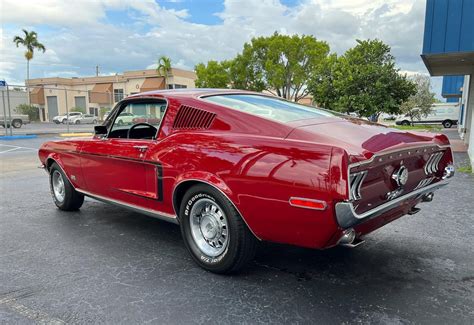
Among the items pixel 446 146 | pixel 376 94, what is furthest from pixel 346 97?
pixel 446 146

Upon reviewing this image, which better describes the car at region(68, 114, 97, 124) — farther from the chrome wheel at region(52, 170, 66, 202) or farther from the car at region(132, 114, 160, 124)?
the car at region(132, 114, 160, 124)

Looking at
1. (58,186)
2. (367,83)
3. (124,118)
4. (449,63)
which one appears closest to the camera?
(124,118)

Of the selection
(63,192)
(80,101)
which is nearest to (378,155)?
(63,192)

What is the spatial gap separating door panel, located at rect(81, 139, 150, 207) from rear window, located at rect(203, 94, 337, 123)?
0.93 m

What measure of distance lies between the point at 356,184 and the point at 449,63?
12.6 metres

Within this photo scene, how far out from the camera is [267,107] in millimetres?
3828

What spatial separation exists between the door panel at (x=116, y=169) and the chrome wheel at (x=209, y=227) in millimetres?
677

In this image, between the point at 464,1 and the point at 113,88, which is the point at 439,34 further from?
the point at 113,88

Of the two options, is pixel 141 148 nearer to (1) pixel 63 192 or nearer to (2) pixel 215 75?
(1) pixel 63 192

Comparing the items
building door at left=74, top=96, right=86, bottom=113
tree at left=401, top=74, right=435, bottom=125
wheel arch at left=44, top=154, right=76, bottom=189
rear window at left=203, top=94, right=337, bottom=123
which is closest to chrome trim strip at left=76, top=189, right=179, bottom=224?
wheel arch at left=44, top=154, right=76, bottom=189

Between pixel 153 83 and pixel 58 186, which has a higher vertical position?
pixel 153 83

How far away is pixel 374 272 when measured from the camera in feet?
11.3

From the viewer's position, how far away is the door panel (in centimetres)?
395

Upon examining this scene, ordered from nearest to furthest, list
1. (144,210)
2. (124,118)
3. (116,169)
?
(144,210) → (116,169) → (124,118)
